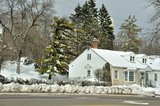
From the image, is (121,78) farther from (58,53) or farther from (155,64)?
(155,64)

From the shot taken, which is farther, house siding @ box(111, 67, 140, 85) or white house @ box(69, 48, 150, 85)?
white house @ box(69, 48, 150, 85)

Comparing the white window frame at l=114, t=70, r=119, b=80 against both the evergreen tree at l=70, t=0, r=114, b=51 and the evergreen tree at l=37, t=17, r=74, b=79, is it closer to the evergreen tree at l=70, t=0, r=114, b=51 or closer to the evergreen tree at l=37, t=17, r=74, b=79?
the evergreen tree at l=37, t=17, r=74, b=79

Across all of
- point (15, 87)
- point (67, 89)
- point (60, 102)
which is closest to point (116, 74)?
point (67, 89)

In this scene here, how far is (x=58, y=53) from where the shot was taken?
67938 millimetres

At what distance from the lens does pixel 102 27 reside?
106125 mm

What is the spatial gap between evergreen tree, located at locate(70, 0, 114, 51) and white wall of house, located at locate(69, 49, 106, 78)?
Result: 57.7ft

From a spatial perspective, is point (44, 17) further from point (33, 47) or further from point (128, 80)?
point (128, 80)

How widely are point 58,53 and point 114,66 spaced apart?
955cm

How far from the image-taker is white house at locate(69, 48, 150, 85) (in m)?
72.7

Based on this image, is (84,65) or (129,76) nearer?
(129,76)

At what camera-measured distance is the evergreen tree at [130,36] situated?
116375mm

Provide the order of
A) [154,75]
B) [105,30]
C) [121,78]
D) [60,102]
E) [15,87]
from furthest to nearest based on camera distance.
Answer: [105,30]
[154,75]
[121,78]
[15,87]
[60,102]

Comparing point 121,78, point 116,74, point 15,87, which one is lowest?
point 15,87

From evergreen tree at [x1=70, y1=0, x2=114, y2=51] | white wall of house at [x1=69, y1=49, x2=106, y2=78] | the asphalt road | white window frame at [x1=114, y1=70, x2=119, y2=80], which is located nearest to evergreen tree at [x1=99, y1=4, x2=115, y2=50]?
evergreen tree at [x1=70, y1=0, x2=114, y2=51]
